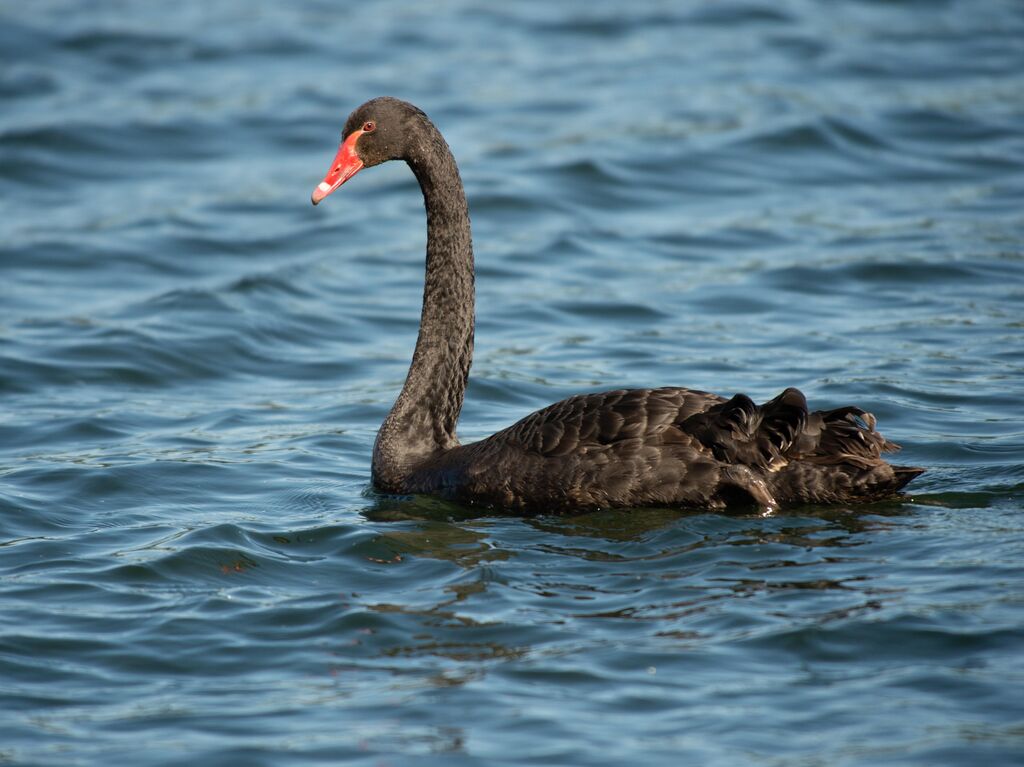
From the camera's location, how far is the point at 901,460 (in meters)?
9.91

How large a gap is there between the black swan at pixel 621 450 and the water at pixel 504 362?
211mm

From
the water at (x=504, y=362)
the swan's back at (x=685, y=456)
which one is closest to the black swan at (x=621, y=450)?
the swan's back at (x=685, y=456)

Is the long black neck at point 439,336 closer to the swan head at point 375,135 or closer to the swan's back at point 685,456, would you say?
the swan head at point 375,135

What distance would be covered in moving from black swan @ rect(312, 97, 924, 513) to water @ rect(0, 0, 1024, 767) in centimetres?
21

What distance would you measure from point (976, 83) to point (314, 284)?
12.0 m

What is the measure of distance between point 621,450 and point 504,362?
15.9 ft

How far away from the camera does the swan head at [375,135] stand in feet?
31.1

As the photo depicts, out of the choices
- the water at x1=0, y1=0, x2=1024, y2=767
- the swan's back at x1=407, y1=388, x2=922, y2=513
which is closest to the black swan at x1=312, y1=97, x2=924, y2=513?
the swan's back at x1=407, y1=388, x2=922, y2=513

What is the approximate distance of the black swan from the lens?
8.18m

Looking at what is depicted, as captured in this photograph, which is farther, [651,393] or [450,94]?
[450,94]

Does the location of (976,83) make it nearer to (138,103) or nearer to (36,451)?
(138,103)

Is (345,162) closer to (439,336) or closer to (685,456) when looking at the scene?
(439,336)

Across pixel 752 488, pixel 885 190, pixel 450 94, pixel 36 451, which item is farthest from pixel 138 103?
pixel 752 488

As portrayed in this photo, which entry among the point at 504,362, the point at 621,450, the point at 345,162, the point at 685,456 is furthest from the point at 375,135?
the point at 504,362
